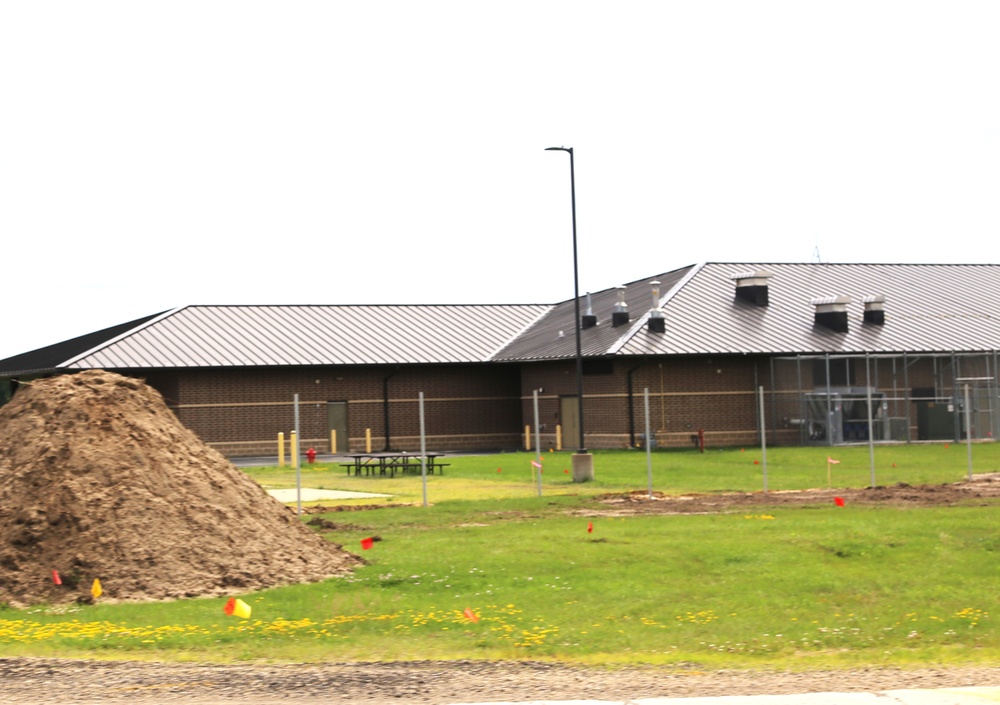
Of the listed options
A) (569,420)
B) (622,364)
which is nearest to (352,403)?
(569,420)

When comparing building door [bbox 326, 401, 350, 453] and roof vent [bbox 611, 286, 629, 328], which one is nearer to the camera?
roof vent [bbox 611, 286, 629, 328]

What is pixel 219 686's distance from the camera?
32.2 feet

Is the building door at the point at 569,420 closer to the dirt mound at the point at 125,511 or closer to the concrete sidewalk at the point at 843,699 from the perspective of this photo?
the dirt mound at the point at 125,511

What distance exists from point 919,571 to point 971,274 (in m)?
49.5

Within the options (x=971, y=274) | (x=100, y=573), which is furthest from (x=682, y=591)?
(x=971, y=274)

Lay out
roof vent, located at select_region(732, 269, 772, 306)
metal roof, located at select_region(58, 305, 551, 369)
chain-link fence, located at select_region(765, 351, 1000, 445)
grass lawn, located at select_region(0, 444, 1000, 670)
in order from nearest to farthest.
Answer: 1. grass lawn, located at select_region(0, 444, 1000, 670)
2. chain-link fence, located at select_region(765, 351, 1000, 445)
3. metal roof, located at select_region(58, 305, 551, 369)
4. roof vent, located at select_region(732, 269, 772, 306)

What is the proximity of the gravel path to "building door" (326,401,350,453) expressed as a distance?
1713 inches

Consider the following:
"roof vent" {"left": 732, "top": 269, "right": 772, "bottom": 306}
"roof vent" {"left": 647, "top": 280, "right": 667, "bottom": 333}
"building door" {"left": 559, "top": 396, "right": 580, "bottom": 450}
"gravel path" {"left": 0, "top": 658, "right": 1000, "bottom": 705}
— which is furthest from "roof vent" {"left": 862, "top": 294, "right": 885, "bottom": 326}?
"gravel path" {"left": 0, "top": 658, "right": 1000, "bottom": 705}

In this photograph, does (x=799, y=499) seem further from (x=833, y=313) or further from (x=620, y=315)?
(x=833, y=313)

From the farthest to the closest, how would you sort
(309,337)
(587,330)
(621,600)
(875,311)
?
(309,337) → (587,330) → (875,311) → (621,600)

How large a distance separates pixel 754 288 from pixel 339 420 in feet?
59.2

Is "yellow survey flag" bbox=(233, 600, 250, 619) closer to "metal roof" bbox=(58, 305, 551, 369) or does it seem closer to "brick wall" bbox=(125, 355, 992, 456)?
"brick wall" bbox=(125, 355, 992, 456)

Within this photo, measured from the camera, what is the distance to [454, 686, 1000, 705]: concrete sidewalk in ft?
28.6

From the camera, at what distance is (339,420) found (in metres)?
54.5
